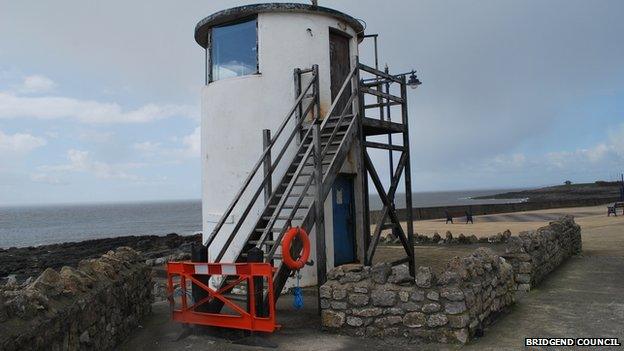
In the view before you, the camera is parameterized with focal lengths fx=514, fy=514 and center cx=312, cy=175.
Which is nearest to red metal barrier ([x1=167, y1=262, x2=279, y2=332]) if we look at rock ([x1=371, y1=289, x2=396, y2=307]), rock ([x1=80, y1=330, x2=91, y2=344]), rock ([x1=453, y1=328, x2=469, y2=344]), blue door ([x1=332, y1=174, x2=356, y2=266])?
rock ([x1=371, y1=289, x2=396, y2=307])

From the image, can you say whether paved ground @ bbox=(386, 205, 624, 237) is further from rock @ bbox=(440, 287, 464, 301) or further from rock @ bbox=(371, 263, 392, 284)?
rock @ bbox=(440, 287, 464, 301)

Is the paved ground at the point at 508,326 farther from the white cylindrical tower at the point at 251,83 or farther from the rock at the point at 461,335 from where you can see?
the white cylindrical tower at the point at 251,83

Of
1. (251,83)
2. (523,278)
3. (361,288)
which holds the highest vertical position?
(251,83)

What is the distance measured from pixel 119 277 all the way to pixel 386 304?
12.7 feet

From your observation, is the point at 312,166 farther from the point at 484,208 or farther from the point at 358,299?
the point at 484,208

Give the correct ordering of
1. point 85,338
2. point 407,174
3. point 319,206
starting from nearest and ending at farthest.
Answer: point 85,338, point 319,206, point 407,174

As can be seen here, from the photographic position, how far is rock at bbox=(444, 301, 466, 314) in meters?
6.49

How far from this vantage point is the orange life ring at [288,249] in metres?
7.36

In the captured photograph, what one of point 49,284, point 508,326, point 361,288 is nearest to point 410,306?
point 361,288

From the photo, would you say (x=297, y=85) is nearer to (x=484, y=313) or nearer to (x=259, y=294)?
(x=259, y=294)

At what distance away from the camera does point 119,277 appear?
24.6 ft

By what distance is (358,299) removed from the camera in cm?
698

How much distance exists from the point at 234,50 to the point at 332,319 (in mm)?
6470

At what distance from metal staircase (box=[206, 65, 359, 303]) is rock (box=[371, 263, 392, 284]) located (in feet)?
4.29
